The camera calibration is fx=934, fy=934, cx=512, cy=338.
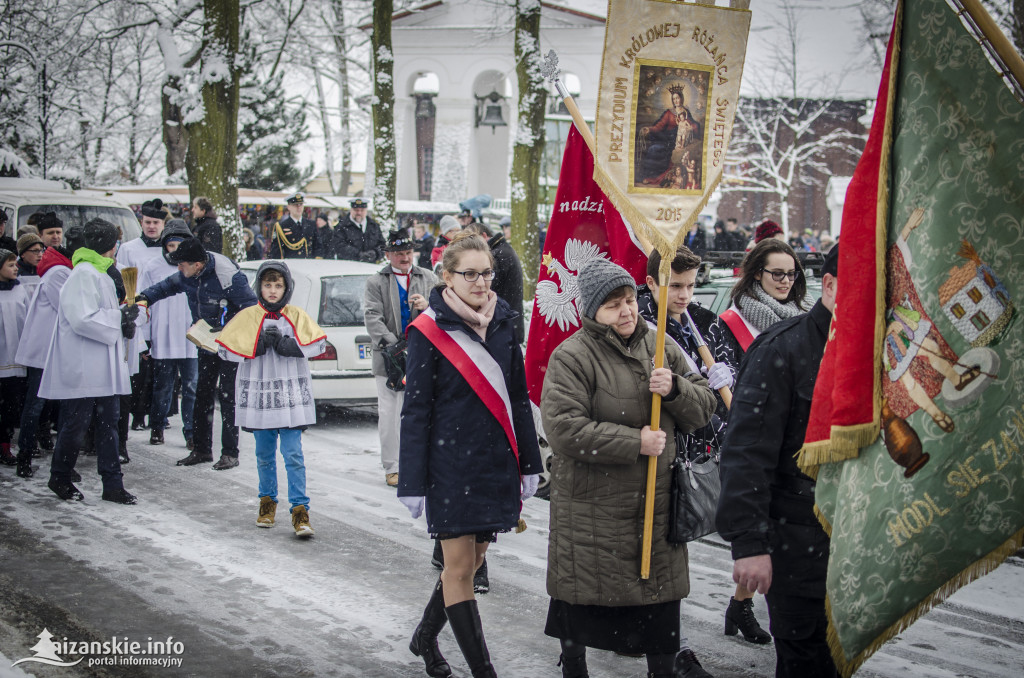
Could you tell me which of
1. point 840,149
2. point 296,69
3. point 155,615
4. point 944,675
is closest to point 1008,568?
point 944,675

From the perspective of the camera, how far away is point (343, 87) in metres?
40.2

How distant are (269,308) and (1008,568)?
5.25 metres

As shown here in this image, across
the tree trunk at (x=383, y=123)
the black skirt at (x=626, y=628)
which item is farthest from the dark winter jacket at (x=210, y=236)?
the black skirt at (x=626, y=628)

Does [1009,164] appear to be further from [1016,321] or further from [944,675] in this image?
[944,675]

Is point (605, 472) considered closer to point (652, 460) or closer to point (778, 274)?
point (652, 460)

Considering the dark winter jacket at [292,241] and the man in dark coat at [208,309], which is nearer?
the man in dark coat at [208,309]

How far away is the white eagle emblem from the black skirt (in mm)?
2825

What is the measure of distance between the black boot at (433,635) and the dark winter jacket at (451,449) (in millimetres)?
443

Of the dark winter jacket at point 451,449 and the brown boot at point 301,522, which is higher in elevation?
the dark winter jacket at point 451,449

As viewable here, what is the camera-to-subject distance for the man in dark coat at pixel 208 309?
8180mm

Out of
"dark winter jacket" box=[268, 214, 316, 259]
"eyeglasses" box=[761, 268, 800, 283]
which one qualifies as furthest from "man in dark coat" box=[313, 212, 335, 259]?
"eyeglasses" box=[761, 268, 800, 283]

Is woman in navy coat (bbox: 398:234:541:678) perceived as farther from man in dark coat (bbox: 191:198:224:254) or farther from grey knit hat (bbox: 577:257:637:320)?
man in dark coat (bbox: 191:198:224:254)

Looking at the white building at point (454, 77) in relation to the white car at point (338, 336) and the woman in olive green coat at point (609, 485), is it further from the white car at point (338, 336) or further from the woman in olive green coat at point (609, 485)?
the woman in olive green coat at point (609, 485)

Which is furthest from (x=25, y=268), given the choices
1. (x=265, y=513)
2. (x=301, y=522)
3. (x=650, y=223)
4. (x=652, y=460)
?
(x=652, y=460)
